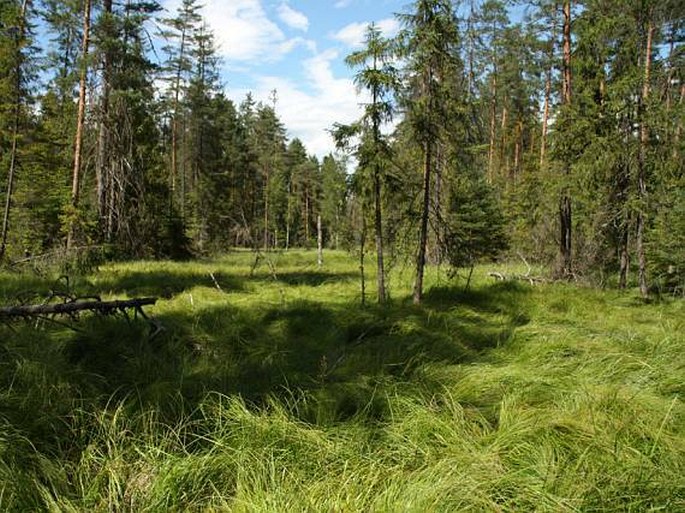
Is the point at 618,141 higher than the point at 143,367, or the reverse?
the point at 618,141

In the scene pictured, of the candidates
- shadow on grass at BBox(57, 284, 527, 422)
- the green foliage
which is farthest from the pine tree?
the green foliage

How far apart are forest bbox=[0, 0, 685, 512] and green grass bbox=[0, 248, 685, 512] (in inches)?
1.0

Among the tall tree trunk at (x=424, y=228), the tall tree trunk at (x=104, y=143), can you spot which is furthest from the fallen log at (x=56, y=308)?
the tall tree trunk at (x=104, y=143)

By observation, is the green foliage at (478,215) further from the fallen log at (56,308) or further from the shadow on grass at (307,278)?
the fallen log at (56,308)

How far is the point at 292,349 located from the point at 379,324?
1.65m

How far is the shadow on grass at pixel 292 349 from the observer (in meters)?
4.33

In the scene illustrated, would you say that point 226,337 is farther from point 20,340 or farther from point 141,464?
point 141,464

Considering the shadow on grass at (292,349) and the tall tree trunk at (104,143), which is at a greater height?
the tall tree trunk at (104,143)

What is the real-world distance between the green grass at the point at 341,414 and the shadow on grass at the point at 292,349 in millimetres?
32

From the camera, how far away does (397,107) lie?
917cm

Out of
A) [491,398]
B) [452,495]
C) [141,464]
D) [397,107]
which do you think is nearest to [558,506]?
[452,495]

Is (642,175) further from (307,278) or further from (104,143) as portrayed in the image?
(104,143)

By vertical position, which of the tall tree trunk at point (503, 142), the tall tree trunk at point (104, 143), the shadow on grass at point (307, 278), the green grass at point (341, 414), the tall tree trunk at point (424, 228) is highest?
the tall tree trunk at point (503, 142)

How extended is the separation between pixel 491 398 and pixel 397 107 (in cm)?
677
